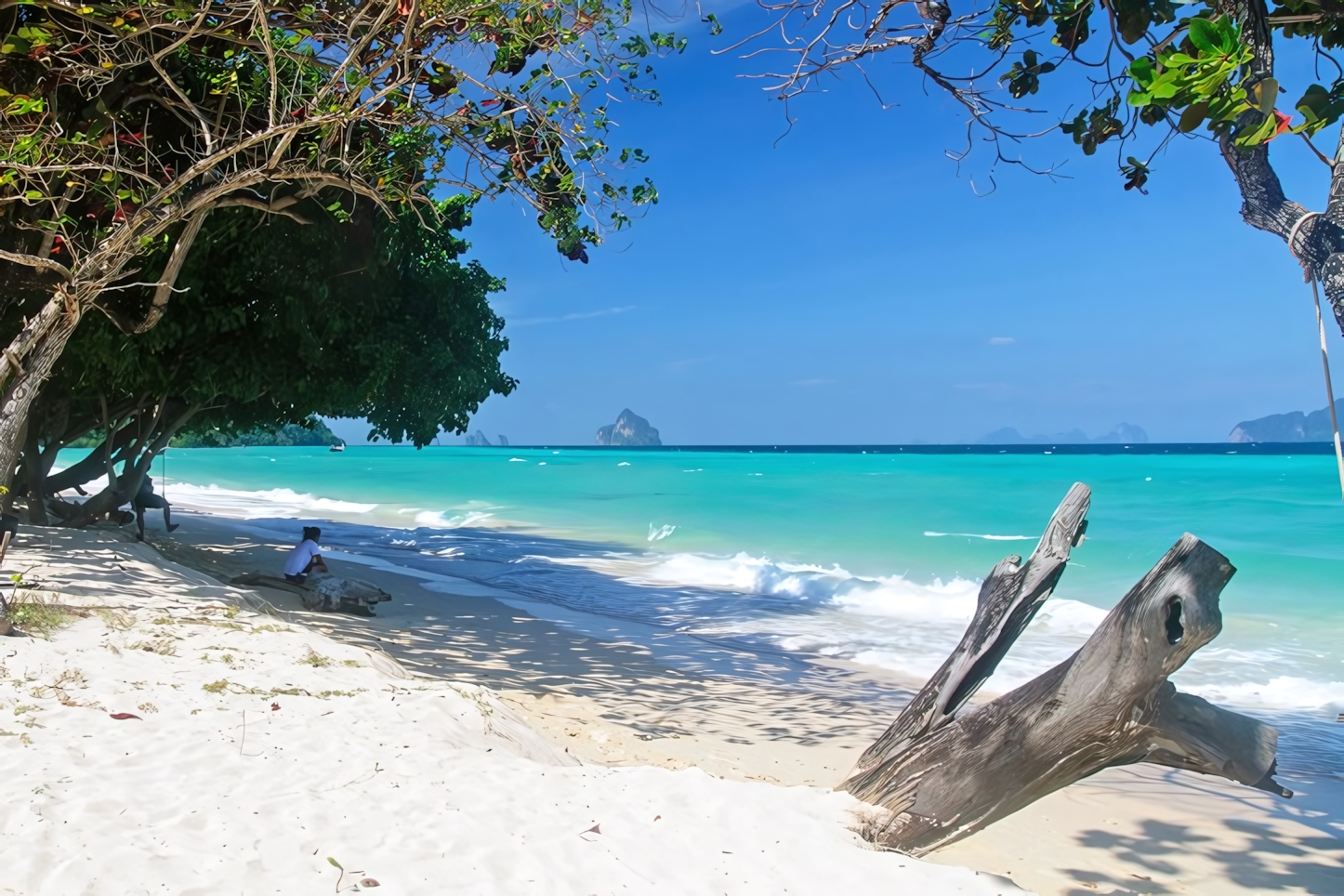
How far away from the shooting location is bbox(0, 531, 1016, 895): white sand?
123 inches

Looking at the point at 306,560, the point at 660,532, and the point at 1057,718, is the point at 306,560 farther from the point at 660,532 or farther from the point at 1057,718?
the point at 660,532

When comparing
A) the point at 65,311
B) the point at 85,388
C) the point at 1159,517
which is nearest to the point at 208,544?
the point at 85,388

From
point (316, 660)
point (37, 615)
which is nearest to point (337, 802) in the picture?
point (316, 660)

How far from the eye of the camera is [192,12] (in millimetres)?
6930

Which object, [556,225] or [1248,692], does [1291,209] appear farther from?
[1248,692]

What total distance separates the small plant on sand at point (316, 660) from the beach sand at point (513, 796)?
0.43 ft

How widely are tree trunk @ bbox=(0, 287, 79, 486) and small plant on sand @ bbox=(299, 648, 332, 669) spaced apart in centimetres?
298

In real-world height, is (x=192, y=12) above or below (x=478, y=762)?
above

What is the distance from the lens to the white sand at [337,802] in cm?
312

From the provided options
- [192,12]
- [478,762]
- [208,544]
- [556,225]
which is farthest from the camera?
[208,544]

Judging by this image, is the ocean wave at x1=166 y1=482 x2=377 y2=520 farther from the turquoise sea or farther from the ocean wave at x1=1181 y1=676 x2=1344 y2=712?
the ocean wave at x1=1181 y1=676 x2=1344 y2=712

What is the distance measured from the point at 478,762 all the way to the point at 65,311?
5181 millimetres

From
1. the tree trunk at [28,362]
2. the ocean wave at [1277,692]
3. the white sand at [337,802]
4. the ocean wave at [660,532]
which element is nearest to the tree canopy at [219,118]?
the tree trunk at [28,362]

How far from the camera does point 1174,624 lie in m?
3.19
